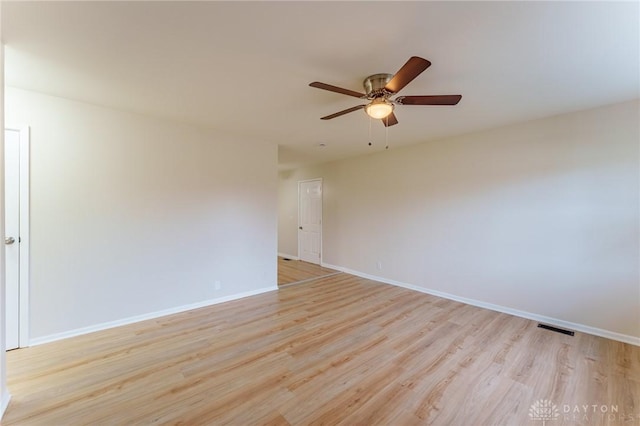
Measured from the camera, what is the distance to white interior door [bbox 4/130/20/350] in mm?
2482

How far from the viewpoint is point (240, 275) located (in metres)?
4.08

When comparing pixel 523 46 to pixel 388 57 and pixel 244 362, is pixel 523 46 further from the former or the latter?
pixel 244 362

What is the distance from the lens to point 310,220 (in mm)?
6727

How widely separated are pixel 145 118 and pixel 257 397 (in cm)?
338

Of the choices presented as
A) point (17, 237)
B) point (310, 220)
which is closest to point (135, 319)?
point (17, 237)

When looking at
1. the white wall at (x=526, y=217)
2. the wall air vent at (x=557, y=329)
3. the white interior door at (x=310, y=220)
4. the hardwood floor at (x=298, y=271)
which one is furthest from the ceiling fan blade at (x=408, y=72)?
the white interior door at (x=310, y=220)

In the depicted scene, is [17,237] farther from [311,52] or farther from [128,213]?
[311,52]

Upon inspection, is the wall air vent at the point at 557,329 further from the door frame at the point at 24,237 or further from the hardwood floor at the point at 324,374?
the door frame at the point at 24,237

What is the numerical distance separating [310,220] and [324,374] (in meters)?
4.70

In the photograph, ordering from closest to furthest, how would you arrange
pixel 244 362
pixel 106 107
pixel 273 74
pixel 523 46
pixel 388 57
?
pixel 523 46, pixel 388 57, pixel 273 74, pixel 244 362, pixel 106 107

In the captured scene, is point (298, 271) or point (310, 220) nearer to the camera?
point (298, 271)

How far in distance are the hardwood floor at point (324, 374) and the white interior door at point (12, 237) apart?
0.27 m

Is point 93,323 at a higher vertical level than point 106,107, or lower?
lower

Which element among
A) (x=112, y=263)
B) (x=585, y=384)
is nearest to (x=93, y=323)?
(x=112, y=263)
